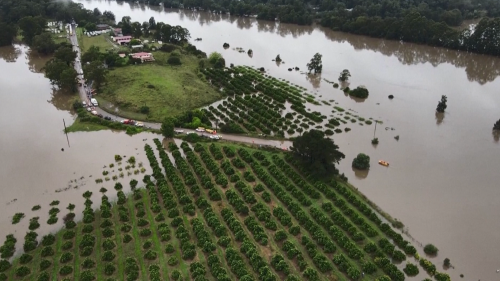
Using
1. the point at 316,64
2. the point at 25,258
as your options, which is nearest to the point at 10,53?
the point at 316,64

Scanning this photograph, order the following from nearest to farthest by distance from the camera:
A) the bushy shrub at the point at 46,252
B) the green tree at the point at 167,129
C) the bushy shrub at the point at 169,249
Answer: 1. the bushy shrub at the point at 46,252
2. the bushy shrub at the point at 169,249
3. the green tree at the point at 167,129

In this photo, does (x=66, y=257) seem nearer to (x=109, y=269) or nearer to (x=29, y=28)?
(x=109, y=269)

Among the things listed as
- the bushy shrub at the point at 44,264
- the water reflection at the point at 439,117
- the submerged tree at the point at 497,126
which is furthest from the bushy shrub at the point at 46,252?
the submerged tree at the point at 497,126

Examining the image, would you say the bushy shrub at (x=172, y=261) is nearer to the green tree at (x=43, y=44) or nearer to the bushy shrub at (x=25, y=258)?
the bushy shrub at (x=25, y=258)

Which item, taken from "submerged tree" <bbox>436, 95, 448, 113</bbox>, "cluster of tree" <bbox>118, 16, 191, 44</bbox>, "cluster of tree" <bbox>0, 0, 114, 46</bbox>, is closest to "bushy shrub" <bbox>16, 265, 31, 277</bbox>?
"submerged tree" <bbox>436, 95, 448, 113</bbox>

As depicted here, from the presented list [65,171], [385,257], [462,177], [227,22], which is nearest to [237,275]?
[385,257]

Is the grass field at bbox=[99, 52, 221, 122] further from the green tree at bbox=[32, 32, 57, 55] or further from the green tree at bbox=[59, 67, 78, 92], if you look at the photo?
the green tree at bbox=[32, 32, 57, 55]
